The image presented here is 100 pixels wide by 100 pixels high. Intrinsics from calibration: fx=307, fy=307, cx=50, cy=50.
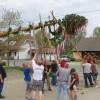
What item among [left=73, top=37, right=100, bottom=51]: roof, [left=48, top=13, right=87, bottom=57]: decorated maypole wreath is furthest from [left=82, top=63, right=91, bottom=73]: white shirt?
[left=73, top=37, right=100, bottom=51]: roof

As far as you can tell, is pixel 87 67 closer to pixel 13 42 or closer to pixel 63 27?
pixel 63 27

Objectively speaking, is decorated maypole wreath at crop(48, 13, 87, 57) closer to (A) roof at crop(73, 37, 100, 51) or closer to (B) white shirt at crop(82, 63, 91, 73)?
(B) white shirt at crop(82, 63, 91, 73)

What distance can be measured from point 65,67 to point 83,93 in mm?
3117

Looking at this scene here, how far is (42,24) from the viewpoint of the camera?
1576cm

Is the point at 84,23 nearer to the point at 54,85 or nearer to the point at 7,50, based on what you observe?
the point at 54,85

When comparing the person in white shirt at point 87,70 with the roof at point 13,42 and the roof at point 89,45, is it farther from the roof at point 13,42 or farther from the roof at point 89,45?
the roof at point 89,45

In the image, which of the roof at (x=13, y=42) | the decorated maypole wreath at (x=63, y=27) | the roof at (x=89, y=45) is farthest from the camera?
the roof at (x=89, y=45)

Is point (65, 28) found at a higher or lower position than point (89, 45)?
higher

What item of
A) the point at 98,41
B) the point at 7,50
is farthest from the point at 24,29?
the point at 98,41

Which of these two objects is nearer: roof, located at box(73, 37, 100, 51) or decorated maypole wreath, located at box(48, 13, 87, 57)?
decorated maypole wreath, located at box(48, 13, 87, 57)

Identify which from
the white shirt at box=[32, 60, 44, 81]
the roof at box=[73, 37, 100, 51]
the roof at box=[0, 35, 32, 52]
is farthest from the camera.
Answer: the roof at box=[73, 37, 100, 51]

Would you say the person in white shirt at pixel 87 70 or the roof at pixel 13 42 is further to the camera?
the roof at pixel 13 42

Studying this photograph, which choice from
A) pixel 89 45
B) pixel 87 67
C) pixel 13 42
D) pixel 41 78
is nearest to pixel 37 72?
pixel 41 78

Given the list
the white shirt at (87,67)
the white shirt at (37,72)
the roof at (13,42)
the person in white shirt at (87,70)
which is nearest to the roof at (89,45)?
the roof at (13,42)
